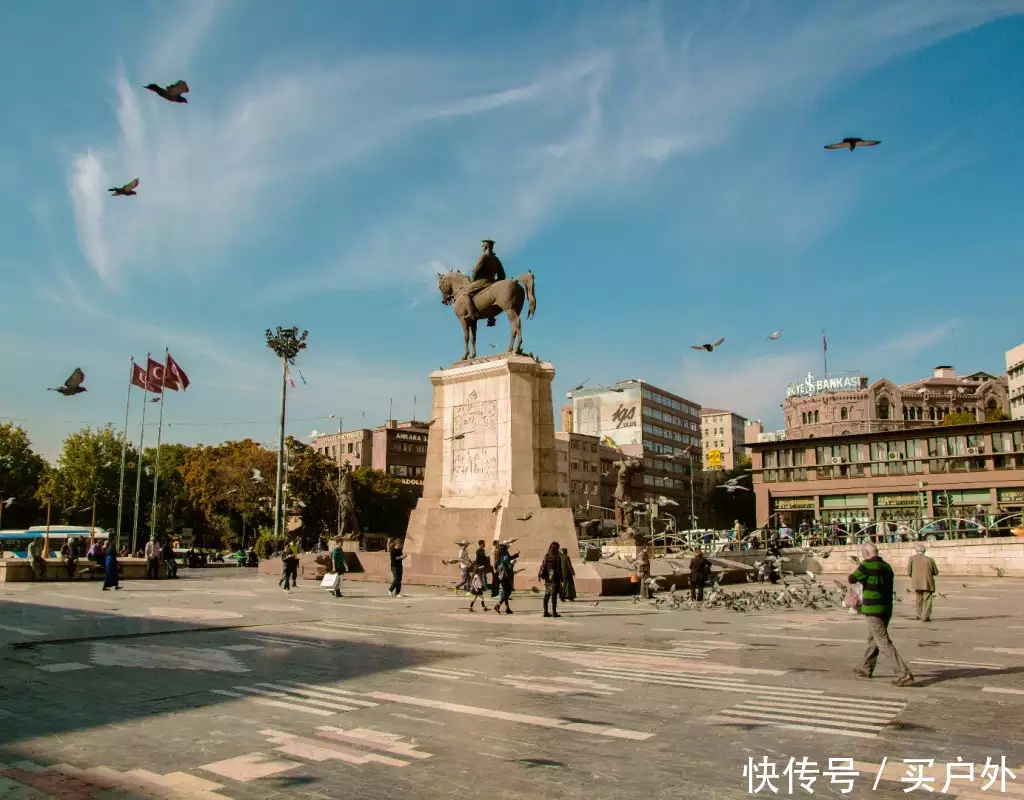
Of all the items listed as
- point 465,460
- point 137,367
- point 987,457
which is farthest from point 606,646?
point 987,457

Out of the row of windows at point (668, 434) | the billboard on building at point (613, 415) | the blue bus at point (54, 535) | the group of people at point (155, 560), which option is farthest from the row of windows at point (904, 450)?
the group of people at point (155, 560)

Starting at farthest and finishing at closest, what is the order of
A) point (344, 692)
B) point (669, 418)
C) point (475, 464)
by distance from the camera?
1. point (669, 418)
2. point (475, 464)
3. point (344, 692)

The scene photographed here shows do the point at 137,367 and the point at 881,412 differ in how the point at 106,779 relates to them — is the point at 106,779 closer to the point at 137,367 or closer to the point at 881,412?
the point at 137,367

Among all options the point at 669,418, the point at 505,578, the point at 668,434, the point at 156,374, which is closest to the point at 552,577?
the point at 505,578

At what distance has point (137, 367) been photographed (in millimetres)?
49094

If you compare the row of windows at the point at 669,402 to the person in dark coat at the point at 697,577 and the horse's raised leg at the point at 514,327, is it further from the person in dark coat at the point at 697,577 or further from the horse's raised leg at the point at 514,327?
the person in dark coat at the point at 697,577

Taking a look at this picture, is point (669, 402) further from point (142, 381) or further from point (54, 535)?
point (142, 381)

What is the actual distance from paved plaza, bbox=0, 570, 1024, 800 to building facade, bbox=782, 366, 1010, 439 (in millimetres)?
104343

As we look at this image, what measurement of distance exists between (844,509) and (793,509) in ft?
16.1

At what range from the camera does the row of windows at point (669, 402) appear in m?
128

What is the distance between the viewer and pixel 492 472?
88.5ft

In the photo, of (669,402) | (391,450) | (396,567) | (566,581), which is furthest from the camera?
(669,402)

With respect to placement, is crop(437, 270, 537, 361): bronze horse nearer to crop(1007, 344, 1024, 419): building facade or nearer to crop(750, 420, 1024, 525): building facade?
crop(750, 420, 1024, 525): building facade

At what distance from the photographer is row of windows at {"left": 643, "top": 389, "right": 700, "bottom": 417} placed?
422ft
